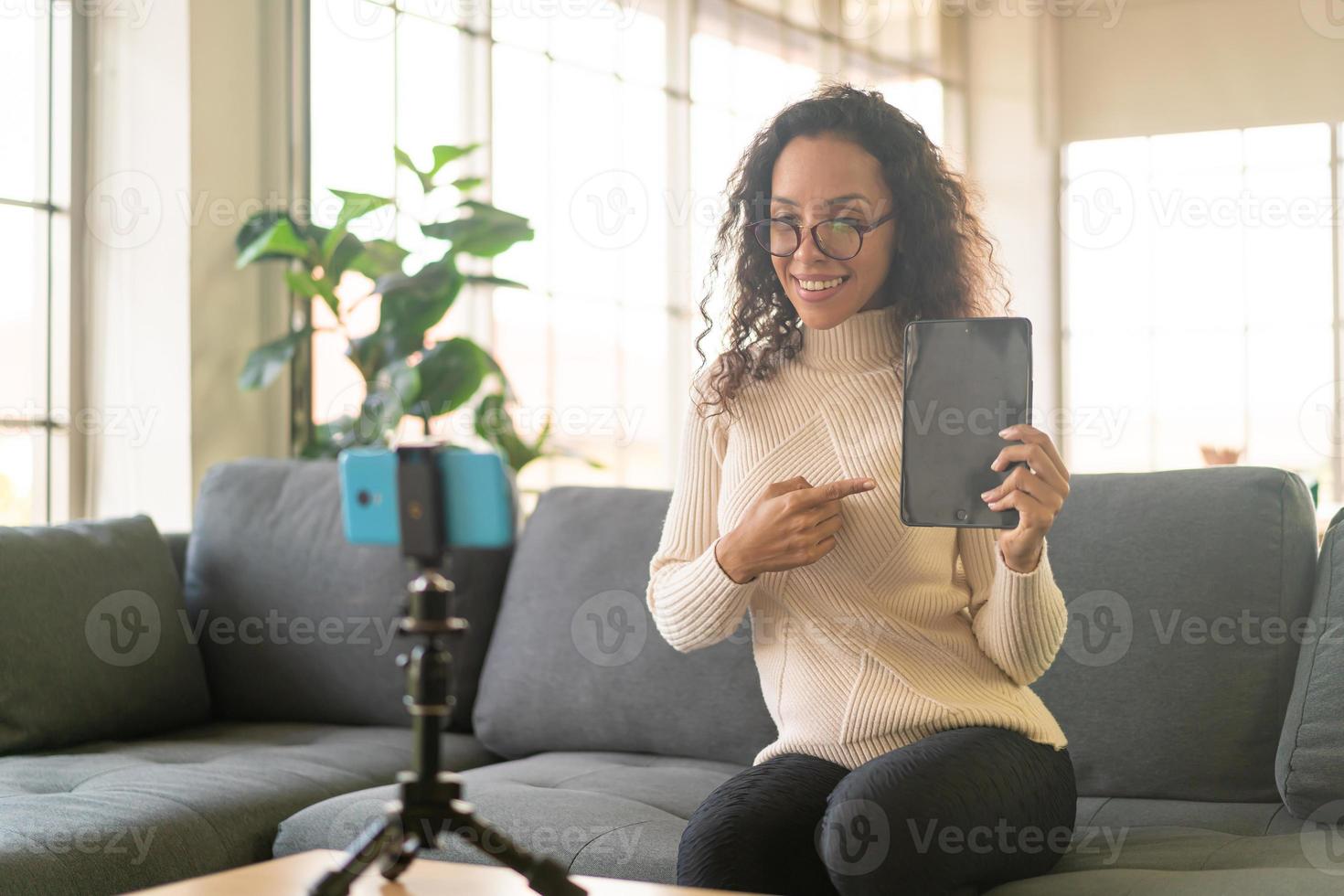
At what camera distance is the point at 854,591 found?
1.61 metres

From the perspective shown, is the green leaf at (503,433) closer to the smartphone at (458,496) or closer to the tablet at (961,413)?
the tablet at (961,413)

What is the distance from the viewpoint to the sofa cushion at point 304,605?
8.11 ft

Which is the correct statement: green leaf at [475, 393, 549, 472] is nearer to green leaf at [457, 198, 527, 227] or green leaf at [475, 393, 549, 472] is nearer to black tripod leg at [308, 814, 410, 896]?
green leaf at [457, 198, 527, 227]

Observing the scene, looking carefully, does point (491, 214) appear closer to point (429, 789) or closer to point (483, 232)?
point (483, 232)

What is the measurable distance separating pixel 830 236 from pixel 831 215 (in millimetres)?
33

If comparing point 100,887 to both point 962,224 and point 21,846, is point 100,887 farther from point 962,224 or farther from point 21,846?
point 962,224

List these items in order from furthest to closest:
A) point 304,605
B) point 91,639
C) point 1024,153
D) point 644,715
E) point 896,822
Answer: point 1024,153 < point 304,605 < point 91,639 < point 644,715 < point 896,822

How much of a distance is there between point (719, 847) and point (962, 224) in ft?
2.81

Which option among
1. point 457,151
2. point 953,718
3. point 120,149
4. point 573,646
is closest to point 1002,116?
point 457,151

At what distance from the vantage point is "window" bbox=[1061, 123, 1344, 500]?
6.92 meters

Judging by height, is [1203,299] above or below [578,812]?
above

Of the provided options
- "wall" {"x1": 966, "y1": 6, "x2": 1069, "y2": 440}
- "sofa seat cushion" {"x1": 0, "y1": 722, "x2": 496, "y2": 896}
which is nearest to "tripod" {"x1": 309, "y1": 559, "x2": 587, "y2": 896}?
"sofa seat cushion" {"x1": 0, "y1": 722, "x2": 496, "y2": 896}

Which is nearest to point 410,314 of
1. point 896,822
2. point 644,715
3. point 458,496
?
point 644,715

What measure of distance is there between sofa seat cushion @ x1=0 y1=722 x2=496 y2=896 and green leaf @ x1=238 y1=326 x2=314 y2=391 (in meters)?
1.04
